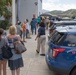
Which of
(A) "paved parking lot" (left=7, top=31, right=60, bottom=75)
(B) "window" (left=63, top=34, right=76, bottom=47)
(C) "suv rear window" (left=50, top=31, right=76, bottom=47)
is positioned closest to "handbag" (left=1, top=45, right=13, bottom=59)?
(C) "suv rear window" (left=50, top=31, right=76, bottom=47)

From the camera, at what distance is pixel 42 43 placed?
12391mm

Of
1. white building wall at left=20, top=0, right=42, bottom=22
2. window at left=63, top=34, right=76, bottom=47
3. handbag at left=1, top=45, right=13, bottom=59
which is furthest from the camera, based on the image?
white building wall at left=20, top=0, right=42, bottom=22

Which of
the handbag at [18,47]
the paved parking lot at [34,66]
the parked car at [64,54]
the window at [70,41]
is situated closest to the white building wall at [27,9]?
the paved parking lot at [34,66]

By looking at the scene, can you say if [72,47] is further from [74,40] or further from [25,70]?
[25,70]

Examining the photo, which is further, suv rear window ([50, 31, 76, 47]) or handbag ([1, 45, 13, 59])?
suv rear window ([50, 31, 76, 47])

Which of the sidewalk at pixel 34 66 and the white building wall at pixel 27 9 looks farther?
the white building wall at pixel 27 9

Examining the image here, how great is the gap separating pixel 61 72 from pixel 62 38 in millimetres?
953

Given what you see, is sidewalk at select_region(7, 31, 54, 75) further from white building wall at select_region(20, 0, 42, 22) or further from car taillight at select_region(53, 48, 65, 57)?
white building wall at select_region(20, 0, 42, 22)

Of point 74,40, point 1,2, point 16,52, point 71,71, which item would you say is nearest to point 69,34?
point 74,40

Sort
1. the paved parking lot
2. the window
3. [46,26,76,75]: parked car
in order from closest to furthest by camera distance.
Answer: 1. [46,26,76,75]: parked car
2. the window
3. the paved parking lot

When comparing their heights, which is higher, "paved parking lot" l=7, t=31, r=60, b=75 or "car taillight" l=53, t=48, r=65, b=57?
"car taillight" l=53, t=48, r=65, b=57

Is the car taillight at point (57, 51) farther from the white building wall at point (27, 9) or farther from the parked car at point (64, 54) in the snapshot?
the white building wall at point (27, 9)

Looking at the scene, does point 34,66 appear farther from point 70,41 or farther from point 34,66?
point 70,41

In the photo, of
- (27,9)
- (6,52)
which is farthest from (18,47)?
(27,9)
